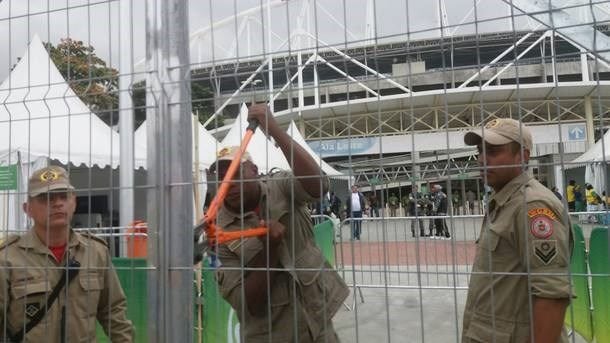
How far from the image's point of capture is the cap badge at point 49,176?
7.22 ft

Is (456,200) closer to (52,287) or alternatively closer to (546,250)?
(546,250)

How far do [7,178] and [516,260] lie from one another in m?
2.15

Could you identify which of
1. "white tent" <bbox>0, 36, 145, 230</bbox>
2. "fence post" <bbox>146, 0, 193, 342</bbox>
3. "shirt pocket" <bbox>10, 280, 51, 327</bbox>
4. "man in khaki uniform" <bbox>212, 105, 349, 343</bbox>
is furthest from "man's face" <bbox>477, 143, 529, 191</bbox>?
"shirt pocket" <bbox>10, 280, 51, 327</bbox>

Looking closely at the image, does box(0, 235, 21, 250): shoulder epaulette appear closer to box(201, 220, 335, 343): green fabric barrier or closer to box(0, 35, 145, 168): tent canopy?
box(0, 35, 145, 168): tent canopy

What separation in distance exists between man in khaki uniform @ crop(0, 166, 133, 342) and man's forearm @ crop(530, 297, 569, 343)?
1.61 m

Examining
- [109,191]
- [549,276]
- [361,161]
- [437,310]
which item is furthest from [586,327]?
[109,191]

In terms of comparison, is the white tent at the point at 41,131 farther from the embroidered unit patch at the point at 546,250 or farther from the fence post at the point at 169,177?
the embroidered unit patch at the point at 546,250

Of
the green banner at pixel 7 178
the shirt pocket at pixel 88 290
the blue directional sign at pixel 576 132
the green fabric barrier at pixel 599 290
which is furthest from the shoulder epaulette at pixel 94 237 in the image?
the green fabric barrier at pixel 599 290

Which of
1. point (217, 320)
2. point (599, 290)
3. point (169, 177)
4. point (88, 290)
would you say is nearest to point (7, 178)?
point (88, 290)

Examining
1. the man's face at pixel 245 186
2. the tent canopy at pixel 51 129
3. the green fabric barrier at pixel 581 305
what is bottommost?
the green fabric barrier at pixel 581 305

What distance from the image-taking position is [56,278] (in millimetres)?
2148

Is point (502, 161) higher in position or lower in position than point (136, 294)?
higher

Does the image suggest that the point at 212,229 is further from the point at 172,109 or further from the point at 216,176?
the point at 172,109

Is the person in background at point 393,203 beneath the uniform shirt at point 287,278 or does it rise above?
above
